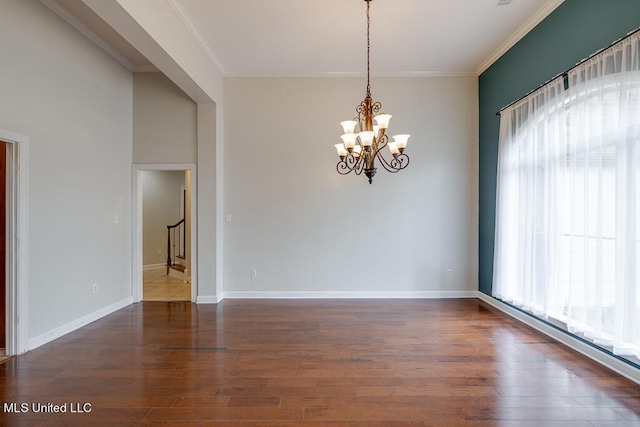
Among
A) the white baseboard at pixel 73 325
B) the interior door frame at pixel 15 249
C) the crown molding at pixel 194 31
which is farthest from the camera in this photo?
the crown molding at pixel 194 31

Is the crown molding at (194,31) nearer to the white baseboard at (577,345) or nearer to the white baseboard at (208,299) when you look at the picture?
the white baseboard at (208,299)

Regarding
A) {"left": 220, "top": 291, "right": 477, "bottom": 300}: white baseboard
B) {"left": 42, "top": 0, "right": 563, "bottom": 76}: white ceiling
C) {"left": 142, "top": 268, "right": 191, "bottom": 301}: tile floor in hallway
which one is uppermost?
{"left": 42, "top": 0, "right": 563, "bottom": 76}: white ceiling

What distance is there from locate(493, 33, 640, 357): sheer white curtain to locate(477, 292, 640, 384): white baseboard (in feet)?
0.65

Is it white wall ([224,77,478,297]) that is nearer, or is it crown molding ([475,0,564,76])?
crown molding ([475,0,564,76])

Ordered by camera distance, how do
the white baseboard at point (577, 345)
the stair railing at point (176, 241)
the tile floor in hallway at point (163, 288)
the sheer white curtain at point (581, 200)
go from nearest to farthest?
the sheer white curtain at point (581, 200) → the white baseboard at point (577, 345) → the tile floor in hallway at point (163, 288) → the stair railing at point (176, 241)

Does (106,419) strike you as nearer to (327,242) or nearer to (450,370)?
(450,370)

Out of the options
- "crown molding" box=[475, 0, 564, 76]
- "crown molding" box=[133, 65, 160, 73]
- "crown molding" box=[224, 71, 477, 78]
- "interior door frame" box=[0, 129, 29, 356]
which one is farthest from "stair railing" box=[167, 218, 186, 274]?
"crown molding" box=[475, 0, 564, 76]

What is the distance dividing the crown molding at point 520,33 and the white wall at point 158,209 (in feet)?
23.5

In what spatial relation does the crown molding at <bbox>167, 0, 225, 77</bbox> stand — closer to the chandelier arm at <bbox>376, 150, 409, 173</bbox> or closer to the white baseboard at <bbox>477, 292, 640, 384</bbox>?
the chandelier arm at <bbox>376, 150, 409, 173</bbox>

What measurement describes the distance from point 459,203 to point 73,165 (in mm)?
5372

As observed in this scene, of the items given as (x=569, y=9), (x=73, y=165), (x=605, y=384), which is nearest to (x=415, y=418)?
(x=605, y=384)

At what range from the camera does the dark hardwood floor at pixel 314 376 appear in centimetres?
225

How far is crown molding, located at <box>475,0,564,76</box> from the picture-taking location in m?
3.52

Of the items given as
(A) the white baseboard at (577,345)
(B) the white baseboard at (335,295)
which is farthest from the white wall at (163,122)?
(A) the white baseboard at (577,345)
